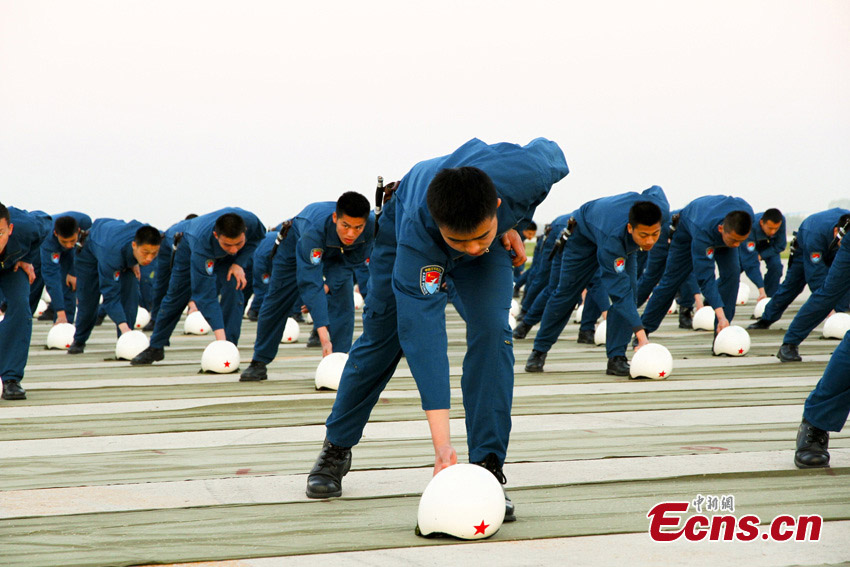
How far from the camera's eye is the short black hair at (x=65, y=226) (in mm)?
12344

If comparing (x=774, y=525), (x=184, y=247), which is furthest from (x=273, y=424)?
(x=184, y=247)

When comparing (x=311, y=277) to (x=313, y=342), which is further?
(x=313, y=342)

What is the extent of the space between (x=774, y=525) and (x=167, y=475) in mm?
2928

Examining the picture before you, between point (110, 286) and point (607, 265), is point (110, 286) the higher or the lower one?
the lower one

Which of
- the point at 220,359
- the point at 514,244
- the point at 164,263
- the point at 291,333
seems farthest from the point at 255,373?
the point at 514,244

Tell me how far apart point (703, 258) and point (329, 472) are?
22.7 feet

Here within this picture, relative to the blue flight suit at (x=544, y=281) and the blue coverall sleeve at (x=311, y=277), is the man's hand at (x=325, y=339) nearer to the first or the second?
the blue coverall sleeve at (x=311, y=277)

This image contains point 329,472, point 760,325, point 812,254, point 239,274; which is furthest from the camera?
point 760,325

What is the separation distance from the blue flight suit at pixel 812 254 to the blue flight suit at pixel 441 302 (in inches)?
313

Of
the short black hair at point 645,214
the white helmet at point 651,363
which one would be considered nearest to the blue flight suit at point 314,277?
the short black hair at point 645,214

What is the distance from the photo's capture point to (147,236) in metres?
10.2

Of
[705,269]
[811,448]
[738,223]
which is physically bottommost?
[811,448]

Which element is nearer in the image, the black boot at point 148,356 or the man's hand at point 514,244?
the man's hand at point 514,244

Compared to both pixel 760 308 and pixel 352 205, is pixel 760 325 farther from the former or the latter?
pixel 352 205
